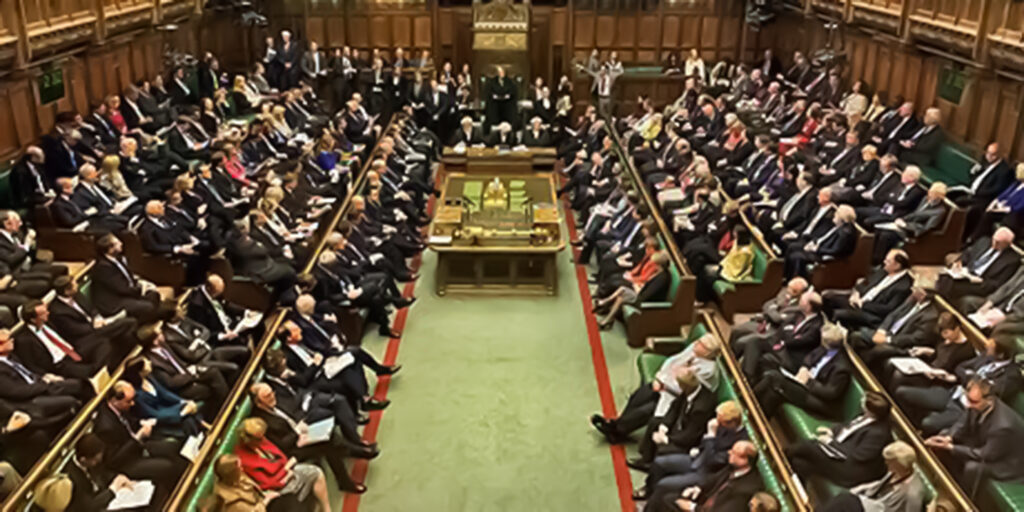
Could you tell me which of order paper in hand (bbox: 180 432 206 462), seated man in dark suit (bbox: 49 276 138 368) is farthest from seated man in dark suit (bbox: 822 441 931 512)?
seated man in dark suit (bbox: 49 276 138 368)

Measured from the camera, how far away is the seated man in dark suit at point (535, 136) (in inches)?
587

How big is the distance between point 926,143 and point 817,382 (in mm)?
6259

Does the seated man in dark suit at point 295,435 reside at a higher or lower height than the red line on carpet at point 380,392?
higher

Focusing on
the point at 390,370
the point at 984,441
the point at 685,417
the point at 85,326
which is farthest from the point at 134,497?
the point at 984,441

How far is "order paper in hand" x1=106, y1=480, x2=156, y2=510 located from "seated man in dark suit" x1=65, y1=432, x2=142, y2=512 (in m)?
0.03

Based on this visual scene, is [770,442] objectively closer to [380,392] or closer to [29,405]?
[380,392]

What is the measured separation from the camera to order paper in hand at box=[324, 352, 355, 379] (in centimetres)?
675

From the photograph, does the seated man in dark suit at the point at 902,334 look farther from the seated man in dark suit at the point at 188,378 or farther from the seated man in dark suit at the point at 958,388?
the seated man in dark suit at the point at 188,378

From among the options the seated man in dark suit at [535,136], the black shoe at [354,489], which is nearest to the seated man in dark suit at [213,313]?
the black shoe at [354,489]

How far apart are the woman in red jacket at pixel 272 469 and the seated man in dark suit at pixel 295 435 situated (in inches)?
7.8

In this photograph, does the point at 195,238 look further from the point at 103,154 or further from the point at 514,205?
the point at 514,205

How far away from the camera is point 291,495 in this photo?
17.3 feet

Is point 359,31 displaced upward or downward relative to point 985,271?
upward

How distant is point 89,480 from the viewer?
16.2 feet
